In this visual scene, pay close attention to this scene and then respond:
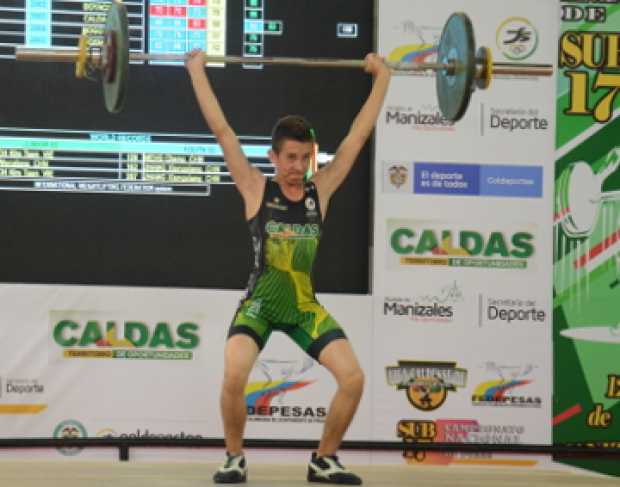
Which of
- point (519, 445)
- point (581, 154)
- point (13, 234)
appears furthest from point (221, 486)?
point (581, 154)

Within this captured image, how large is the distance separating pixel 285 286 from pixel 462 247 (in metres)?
2.46

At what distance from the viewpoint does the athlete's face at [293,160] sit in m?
4.27

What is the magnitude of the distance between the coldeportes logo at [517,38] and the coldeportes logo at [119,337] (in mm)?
2405

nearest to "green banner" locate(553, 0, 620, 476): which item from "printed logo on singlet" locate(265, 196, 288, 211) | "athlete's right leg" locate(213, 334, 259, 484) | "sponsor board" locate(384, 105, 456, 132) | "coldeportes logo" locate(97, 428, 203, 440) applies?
"sponsor board" locate(384, 105, 456, 132)

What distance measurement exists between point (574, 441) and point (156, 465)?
9.02 ft

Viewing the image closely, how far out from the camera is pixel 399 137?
652 cm

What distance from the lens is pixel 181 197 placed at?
21.4ft

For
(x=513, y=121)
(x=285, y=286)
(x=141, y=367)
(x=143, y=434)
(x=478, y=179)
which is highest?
(x=513, y=121)

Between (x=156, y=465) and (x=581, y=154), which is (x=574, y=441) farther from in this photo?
(x=156, y=465)

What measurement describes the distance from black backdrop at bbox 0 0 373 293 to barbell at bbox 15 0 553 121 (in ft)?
6.67

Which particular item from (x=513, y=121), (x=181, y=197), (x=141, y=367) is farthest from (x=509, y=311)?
(x=141, y=367)

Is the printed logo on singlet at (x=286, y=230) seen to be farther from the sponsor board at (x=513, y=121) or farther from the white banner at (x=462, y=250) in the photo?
the sponsor board at (x=513, y=121)

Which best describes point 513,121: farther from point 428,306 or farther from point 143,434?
point 143,434

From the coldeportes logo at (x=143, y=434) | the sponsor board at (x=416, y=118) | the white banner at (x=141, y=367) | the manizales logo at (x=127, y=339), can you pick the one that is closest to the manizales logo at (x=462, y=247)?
the white banner at (x=141, y=367)
